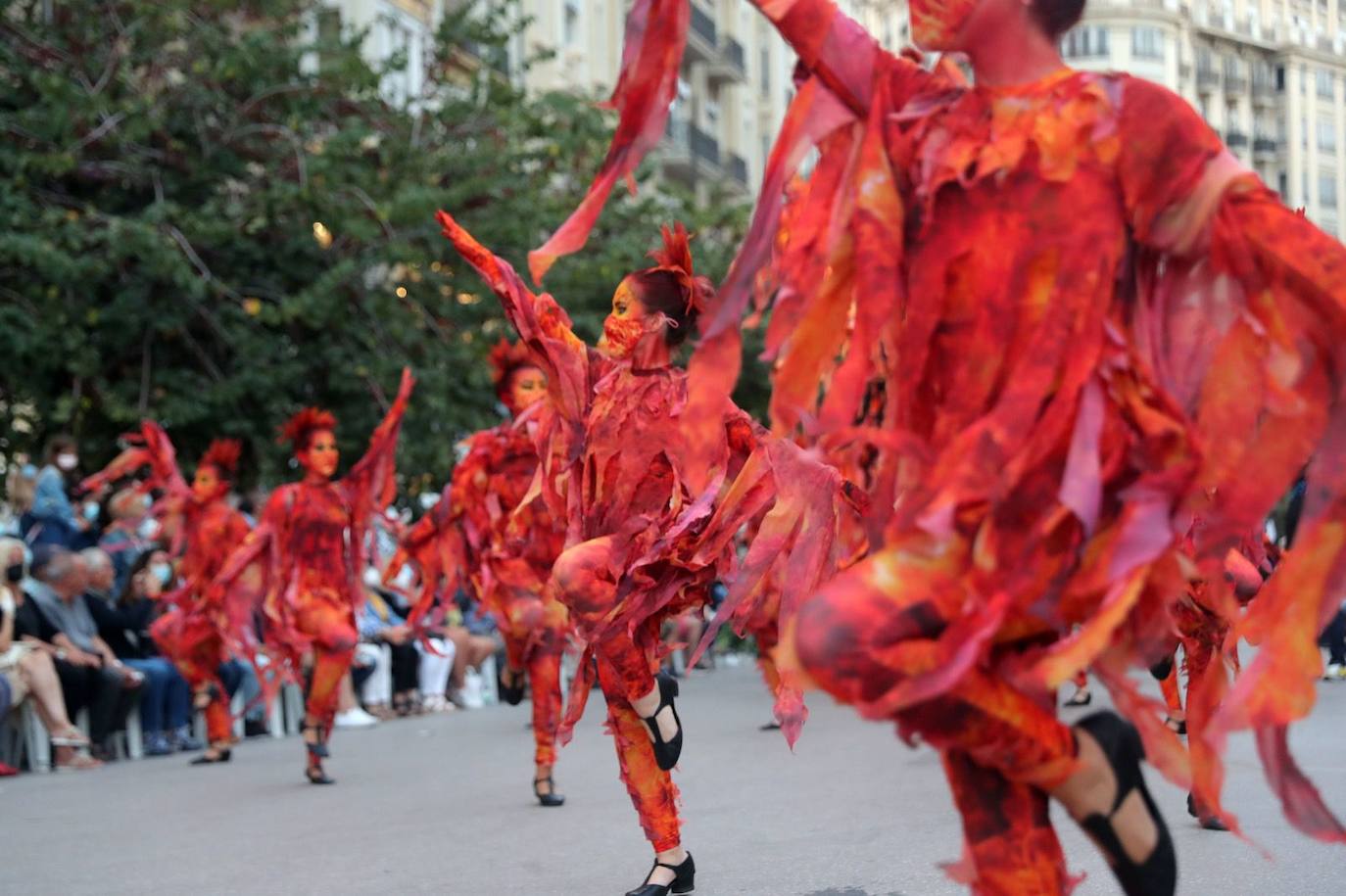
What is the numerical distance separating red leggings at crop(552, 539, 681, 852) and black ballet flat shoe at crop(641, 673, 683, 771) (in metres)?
0.04

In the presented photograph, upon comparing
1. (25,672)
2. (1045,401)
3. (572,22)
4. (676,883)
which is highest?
(572,22)

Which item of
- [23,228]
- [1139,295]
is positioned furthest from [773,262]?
[23,228]

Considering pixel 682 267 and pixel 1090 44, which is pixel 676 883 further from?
pixel 1090 44

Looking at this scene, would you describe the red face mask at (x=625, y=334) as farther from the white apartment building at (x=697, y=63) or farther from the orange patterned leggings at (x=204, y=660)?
the white apartment building at (x=697, y=63)

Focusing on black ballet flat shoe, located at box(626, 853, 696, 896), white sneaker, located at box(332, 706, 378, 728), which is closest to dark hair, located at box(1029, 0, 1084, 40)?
black ballet flat shoe, located at box(626, 853, 696, 896)

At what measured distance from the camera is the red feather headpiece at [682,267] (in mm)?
7516

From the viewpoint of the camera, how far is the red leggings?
6945 mm

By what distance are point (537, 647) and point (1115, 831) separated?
271 inches

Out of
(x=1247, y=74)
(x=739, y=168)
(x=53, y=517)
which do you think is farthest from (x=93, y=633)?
(x=1247, y=74)

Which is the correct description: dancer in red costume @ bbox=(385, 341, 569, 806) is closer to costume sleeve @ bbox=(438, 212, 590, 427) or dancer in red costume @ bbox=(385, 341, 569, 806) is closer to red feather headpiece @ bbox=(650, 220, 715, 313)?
costume sleeve @ bbox=(438, 212, 590, 427)

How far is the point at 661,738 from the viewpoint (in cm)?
696

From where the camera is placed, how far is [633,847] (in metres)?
8.38

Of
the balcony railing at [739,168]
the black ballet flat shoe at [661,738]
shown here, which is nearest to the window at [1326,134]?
the balcony railing at [739,168]

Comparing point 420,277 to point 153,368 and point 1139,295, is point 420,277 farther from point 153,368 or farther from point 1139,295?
point 1139,295
